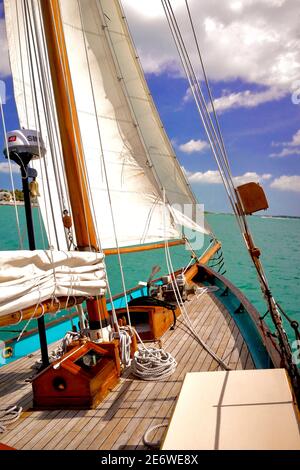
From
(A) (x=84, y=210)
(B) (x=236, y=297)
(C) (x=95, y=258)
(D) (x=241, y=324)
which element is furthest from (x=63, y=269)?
(B) (x=236, y=297)

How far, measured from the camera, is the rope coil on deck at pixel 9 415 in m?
3.95

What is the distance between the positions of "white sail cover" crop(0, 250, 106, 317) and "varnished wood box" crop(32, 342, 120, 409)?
0.90 meters

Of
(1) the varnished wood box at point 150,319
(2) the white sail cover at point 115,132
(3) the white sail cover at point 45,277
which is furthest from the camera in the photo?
(2) the white sail cover at point 115,132

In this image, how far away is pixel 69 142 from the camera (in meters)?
4.90

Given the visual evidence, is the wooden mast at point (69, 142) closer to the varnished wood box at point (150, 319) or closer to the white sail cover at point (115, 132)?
the varnished wood box at point (150, 319)

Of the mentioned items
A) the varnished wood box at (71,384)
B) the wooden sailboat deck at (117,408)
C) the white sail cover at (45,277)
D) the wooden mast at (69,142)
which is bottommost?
the wooden sailboat deck at (117,408)

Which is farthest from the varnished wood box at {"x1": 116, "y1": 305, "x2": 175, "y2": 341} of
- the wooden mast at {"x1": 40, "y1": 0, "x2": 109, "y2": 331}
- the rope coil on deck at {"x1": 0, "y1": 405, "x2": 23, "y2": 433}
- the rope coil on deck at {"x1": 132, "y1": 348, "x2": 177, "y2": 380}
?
the rope coil on deck at {"x1": 0, "y1": 405, "x2": 23, "y2": 433}

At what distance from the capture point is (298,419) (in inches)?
98.5

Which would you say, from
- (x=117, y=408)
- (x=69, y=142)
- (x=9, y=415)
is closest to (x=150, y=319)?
(x=117, y=408)

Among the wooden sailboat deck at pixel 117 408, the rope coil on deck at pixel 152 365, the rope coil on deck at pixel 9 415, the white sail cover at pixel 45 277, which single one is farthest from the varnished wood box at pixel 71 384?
the white sail cover at pixel 45 277

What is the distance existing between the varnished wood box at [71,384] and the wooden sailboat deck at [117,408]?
117 mm

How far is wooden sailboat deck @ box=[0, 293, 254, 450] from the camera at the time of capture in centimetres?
356

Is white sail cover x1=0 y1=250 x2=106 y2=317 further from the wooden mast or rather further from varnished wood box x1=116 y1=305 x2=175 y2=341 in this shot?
varnished wood box x1=116 y1=305 x2=175 y2=341

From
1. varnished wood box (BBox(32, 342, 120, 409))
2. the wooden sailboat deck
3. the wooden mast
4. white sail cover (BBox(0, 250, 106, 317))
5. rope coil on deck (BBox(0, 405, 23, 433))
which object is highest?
the wooden mast
